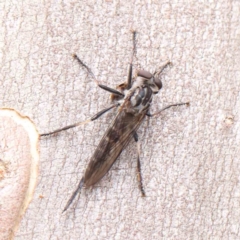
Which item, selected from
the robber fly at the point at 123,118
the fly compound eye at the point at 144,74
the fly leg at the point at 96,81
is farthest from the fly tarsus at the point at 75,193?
the fly compound eye at the point at 144,74

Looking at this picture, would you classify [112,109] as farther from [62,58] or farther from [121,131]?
[62,58]

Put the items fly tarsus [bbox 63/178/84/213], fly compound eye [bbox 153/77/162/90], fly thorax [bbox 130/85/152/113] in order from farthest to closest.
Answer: fly thorax [bbox 130/85/152/113] → fly compound eye [bbox 153/77/162/90] → fly tarsus [bbox 63/178/84/213]

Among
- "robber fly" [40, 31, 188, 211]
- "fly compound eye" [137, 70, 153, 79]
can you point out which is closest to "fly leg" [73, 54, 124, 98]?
"robber fly" [40, 31, 188, 211]

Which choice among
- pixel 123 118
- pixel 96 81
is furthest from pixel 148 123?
pixel 96 81

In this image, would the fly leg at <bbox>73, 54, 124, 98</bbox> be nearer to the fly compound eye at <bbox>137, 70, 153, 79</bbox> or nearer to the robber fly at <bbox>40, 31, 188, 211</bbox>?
the robber fly at <bbox>40, 31, 188, 211</bbox>

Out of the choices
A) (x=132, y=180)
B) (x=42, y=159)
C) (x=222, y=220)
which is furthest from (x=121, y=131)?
(x=222, y=220)

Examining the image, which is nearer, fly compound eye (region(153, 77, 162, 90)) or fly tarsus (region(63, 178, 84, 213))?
fly tarsus (region(63, 178, 84, 213))
